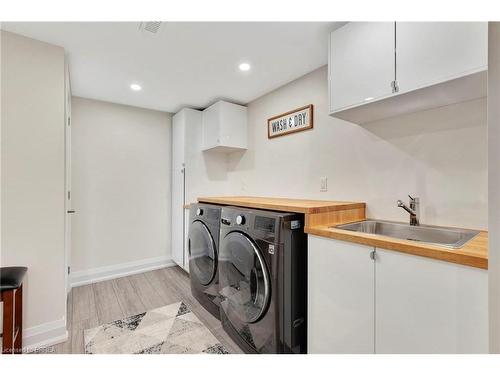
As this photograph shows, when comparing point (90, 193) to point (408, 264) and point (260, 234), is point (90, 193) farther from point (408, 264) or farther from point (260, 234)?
point (408, 264)

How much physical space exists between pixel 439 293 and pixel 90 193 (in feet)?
11.0

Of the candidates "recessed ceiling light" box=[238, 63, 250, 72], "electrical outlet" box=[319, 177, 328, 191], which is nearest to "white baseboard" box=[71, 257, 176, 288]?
"electrical outlet" box=[319, 177, 328, 191]

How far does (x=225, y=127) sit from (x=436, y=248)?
2412 mm

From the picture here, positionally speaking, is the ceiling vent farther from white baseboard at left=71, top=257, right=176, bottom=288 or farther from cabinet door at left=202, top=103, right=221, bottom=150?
white baseboard at left=71, top=257, right=176, bottom=288

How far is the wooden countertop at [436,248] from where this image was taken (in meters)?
0.88

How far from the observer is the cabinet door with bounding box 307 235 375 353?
119 centimetres

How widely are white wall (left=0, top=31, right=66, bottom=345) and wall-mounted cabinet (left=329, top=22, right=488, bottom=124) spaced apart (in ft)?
6.73

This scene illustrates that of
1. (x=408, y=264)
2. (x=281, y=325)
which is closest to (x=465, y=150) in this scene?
(x=408, y=264)

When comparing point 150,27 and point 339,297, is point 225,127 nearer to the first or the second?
point 150,27

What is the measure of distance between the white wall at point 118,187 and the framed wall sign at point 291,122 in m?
1.64

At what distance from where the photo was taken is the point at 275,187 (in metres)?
2.68
